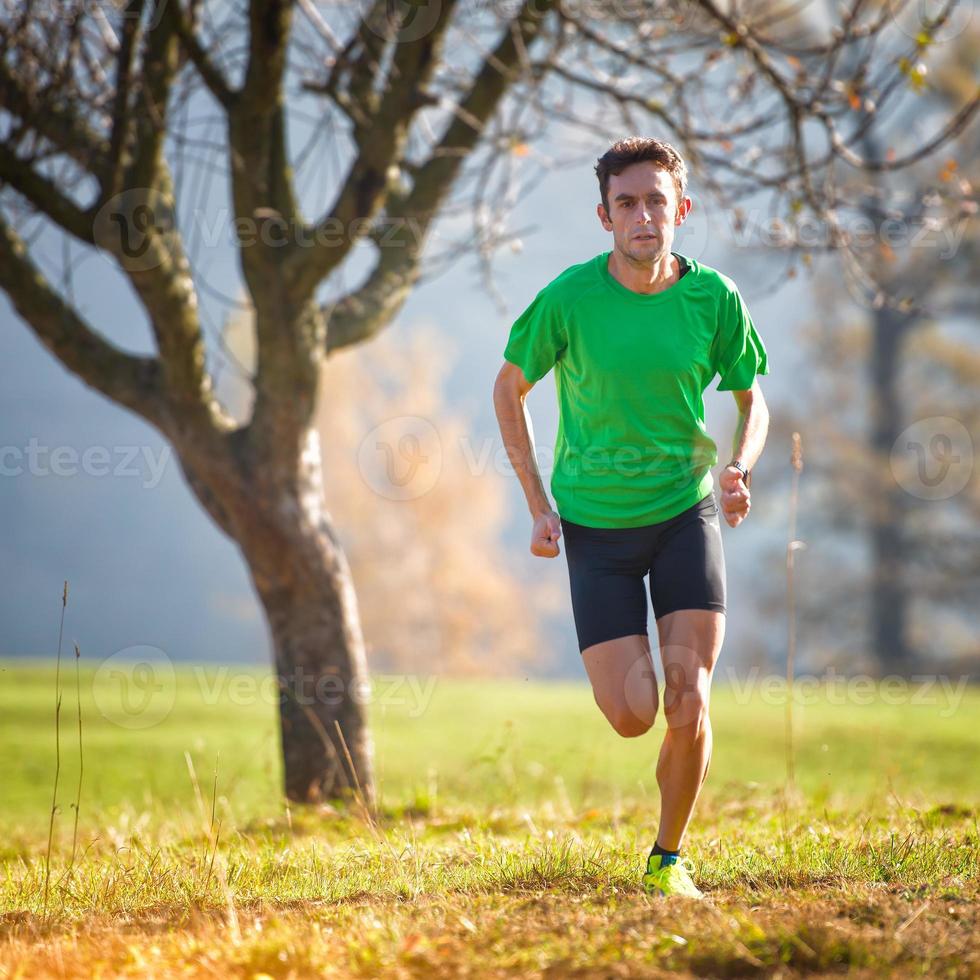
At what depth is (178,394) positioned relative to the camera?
598 centimetres

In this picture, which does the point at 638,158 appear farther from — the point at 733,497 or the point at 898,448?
the point at 898,448

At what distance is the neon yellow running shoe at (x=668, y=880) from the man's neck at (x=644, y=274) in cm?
176

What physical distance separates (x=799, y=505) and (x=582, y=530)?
21201 mm

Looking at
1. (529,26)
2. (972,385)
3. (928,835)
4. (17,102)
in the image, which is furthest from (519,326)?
(972,385)

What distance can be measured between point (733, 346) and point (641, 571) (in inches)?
31.7

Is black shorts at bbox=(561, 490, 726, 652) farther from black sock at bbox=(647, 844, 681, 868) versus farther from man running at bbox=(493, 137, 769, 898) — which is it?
black sock at bbox=(647, 844, 681, 868)

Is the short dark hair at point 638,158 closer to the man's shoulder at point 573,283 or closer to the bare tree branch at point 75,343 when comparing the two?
the man's shoulder at point 573,283

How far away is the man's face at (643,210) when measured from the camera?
3389 mm

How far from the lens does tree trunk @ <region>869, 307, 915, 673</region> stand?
867 inches

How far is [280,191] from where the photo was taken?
6.14 meters

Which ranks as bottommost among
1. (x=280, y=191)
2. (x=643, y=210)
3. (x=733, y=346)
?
(x=733, y=346)

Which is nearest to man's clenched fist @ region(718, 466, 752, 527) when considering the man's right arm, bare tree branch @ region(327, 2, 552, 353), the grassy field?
the man's right arm

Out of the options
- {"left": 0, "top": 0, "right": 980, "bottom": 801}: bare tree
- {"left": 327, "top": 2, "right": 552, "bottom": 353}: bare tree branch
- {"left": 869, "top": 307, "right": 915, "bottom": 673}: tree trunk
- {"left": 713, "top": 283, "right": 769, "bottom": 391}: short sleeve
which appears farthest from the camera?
{"left": 869, "top": 307, "right": 915, "bottom": 673}: tree trunk

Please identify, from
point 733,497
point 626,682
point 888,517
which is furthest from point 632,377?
point 888,517
